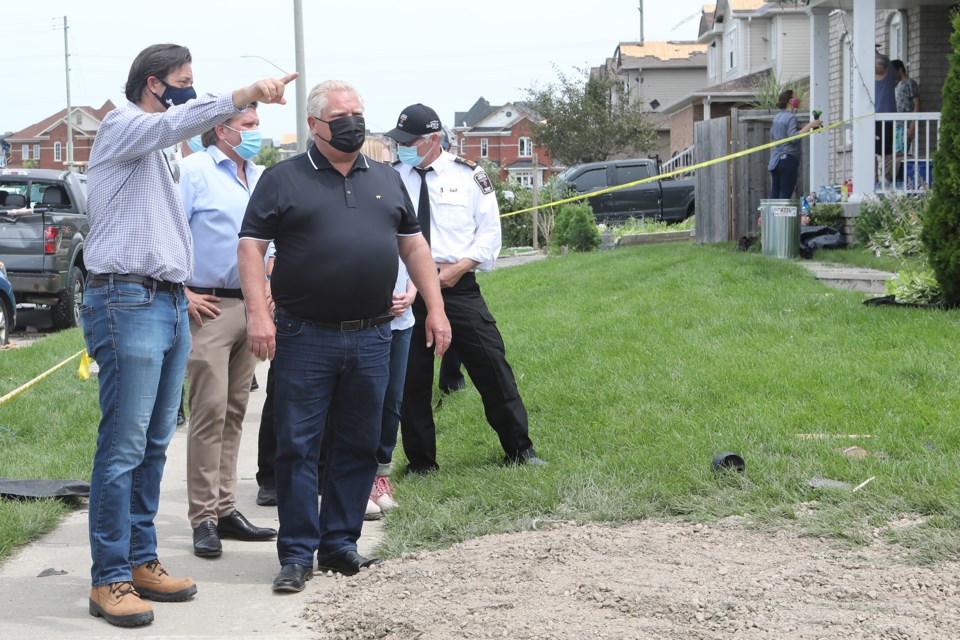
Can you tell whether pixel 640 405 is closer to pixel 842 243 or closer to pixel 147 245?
pixel 147 245

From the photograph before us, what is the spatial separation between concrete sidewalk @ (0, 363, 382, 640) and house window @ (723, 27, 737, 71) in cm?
4498

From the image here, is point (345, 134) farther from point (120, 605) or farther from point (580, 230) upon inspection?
point (580, 230)

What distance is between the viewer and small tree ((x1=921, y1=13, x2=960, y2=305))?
9.23 meters

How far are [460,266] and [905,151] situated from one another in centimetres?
994

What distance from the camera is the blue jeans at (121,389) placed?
4414 millimetres

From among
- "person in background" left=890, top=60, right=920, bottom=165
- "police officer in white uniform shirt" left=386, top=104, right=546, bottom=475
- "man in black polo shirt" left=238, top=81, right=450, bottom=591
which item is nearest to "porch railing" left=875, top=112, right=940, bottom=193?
"person in background" left=890, top=60, right=920, bottom=165

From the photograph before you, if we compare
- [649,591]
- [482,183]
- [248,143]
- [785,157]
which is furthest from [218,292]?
[785,157]

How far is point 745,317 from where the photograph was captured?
9.66 metres

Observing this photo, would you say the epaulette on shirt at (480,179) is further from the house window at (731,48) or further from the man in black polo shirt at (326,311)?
the house window at (731,48)

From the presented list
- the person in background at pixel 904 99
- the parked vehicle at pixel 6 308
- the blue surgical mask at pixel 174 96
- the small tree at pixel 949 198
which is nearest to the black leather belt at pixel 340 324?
the blue surgical mask at pixel 174 96

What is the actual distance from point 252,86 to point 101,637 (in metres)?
2.06

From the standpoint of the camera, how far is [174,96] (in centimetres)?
453

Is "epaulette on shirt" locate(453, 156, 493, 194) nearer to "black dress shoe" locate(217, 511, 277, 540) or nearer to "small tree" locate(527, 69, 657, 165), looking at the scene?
"black dress shoe" locate(217, 511, 277, 540)

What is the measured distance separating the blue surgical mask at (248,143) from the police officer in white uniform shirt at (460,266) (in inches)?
34.4
